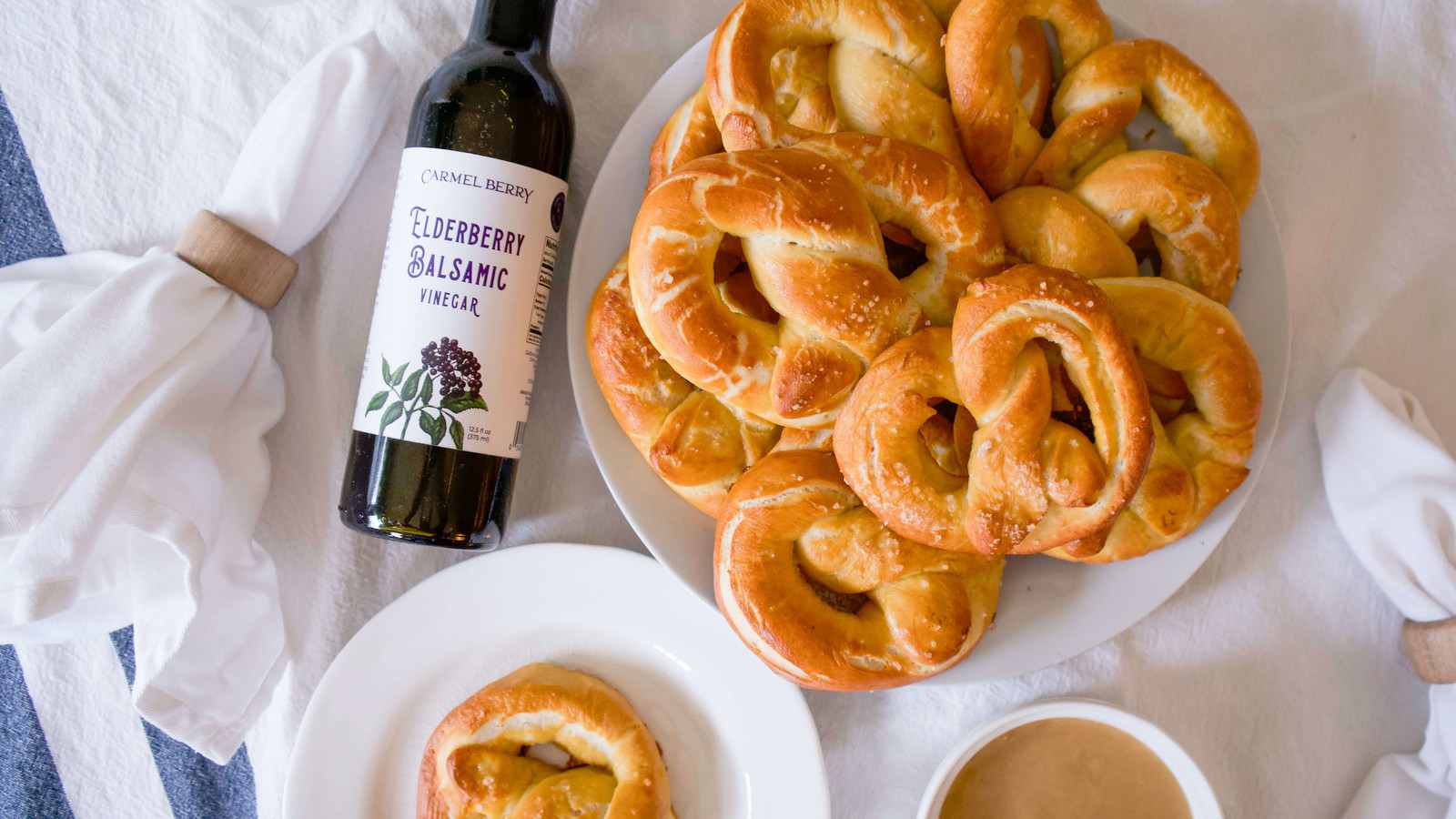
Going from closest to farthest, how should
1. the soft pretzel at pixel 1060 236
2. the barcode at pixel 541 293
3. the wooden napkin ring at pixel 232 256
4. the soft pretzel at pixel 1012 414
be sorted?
the soft pretzel at pixel 1012 414 < the soft pretzel at pixel 1060 236 < the barcode at pixel 541 293 < the wooden napkin ring at pixel 232 256

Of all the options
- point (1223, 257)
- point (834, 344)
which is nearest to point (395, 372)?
point (834, 344)

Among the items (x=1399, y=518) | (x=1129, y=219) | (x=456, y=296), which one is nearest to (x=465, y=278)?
(x=456, y=296)

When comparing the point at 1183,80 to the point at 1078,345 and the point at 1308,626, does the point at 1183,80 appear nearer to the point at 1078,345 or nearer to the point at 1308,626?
the point at 1078,345

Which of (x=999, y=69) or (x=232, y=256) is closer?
(x=999, y=69)

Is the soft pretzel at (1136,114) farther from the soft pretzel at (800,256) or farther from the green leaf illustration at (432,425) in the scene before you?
the green leaf illustration at (432,425)

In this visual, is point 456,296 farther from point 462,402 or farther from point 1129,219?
point 1129,219

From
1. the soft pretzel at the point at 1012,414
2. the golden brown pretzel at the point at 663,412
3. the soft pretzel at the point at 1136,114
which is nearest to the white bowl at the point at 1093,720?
the soft pretzel at the point at 1012,414

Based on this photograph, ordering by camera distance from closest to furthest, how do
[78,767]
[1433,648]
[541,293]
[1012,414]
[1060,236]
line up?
[1012,414]
[1060,236]
[541,293]
[1433,648]
[78,767]
